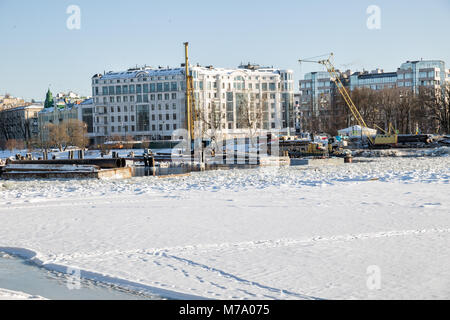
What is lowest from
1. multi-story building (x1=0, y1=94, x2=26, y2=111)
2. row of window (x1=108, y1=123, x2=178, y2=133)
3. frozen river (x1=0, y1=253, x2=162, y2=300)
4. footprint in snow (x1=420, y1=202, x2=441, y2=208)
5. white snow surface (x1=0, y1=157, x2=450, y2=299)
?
frozen river (x1=0, y1=253, x2=162, y2=300)

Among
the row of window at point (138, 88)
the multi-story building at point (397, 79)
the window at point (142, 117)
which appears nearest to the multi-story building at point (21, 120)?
the row of window at point (138, 88)

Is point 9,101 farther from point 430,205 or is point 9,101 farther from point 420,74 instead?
point 430,205

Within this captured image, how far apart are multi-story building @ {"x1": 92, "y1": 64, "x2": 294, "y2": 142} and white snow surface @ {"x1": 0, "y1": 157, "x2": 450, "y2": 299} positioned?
3326 inches

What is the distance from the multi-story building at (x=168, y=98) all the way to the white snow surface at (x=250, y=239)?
8449 cm

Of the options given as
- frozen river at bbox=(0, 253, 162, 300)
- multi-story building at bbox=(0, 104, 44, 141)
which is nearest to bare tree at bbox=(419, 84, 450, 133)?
frozen river at bbox=(0, 253, 162, 300)

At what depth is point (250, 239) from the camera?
36.8ft

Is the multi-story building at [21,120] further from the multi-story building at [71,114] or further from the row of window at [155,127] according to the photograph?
the row of window at [155,127]

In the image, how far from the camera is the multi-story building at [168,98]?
104312mm

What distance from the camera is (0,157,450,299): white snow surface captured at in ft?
26.9

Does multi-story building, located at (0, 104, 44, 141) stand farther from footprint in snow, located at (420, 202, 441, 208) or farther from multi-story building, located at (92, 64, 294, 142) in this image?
footprint in snow, located at (420, 202, 441, 208)

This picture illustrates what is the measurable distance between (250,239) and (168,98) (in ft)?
312

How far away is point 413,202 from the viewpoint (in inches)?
606
